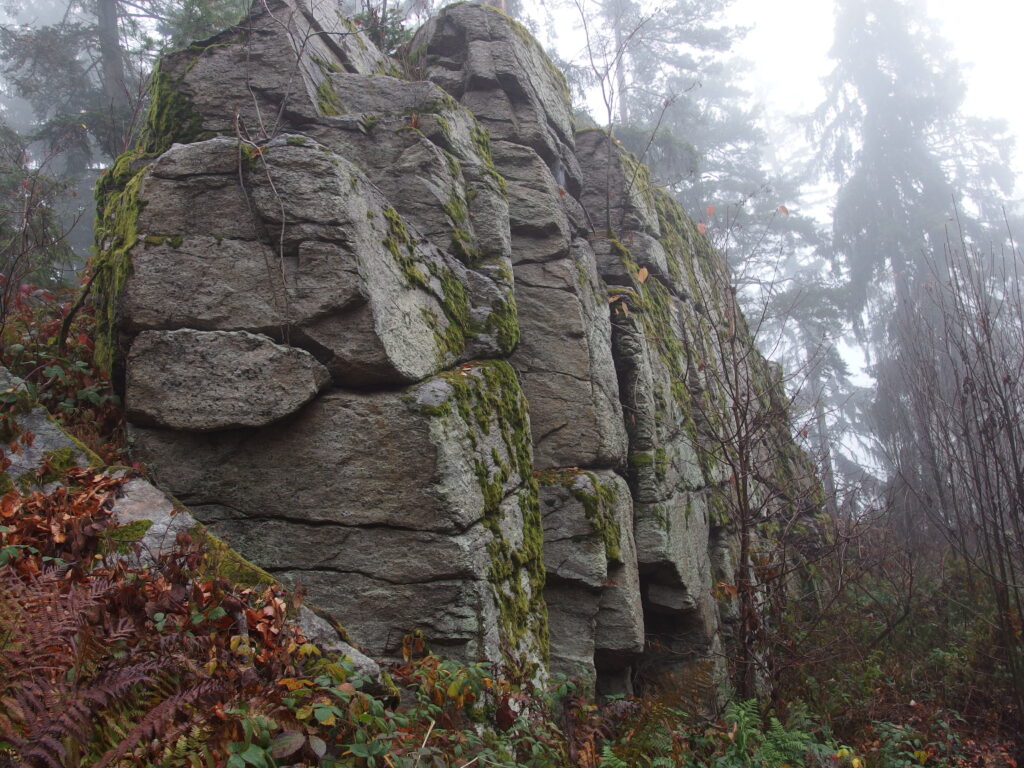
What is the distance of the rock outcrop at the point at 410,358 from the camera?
4.25 m

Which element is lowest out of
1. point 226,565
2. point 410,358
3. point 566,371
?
point 226,565

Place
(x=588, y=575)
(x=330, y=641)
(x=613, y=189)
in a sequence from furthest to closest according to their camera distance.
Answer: (x=613, y=189)
(x=588, y=575)
(x=330, y=641)

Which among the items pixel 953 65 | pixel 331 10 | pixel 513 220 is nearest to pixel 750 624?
pixel 513 220

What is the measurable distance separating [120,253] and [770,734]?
5280 millimetres

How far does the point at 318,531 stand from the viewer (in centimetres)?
425

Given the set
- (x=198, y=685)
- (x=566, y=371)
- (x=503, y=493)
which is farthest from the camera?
(x=566, y=371)

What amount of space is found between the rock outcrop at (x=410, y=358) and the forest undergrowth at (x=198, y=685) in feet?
1.41

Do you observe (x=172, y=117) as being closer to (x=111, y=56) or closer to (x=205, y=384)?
(x=205, y=384)

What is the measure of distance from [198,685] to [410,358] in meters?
2.53

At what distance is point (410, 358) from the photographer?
464 centimetres

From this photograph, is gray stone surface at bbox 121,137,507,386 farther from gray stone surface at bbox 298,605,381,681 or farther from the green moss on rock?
gray stone surface at bbox 298,605,381,681

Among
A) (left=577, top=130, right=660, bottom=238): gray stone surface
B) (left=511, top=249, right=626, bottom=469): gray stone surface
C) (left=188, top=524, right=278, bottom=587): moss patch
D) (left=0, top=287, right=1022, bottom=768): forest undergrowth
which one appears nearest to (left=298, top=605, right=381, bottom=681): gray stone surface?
(left=0, top=287, right=1022, bottom=768): forest undergrowth

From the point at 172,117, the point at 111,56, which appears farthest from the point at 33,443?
the point at 111,56

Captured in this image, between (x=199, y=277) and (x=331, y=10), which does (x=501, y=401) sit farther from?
(x=331, y=10)
